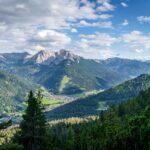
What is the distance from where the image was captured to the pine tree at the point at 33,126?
67250 millimetres

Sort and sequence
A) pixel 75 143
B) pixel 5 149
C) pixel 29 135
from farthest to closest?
pixel 75 143 < pixel 29 135 < pixel 5 149

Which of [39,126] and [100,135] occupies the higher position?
[39,126]

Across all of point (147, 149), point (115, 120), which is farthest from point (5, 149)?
point (115, 120)

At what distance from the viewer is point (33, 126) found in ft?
222

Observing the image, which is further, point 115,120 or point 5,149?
point 115,120

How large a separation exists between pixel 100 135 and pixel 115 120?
29152mm

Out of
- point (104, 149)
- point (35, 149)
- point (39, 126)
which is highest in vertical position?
point (39, 126)

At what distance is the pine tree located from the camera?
6725cm

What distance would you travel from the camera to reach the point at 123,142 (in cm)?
11412

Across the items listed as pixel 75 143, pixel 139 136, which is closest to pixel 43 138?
pixel 139 136

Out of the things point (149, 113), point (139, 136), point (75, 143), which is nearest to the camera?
point (139, 136)

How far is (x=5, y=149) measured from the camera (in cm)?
3062

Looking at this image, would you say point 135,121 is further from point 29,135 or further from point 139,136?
point 29,135

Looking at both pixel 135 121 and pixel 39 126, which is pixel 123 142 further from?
pixel 39 126
